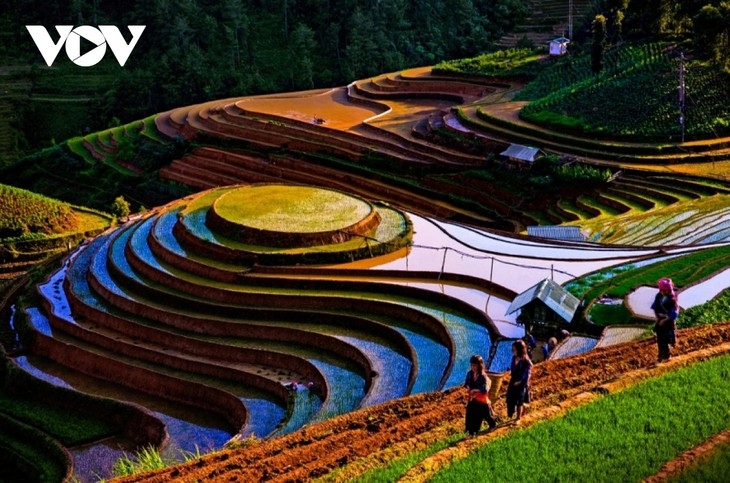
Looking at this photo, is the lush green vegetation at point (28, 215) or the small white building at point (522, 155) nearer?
the lush green vegetation at point (28, 215)

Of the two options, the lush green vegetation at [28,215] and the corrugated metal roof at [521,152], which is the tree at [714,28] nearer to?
the corrugated metal roof at [521,152]

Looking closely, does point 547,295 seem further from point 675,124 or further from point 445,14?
point 445,14

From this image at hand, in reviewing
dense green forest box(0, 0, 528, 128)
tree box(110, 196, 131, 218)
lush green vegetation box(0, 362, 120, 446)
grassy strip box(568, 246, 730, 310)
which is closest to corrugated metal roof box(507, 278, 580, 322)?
grassy strip box(568, 246, 730, 310)

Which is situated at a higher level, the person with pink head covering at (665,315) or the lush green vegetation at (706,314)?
the person with pink head covering at (665,315)

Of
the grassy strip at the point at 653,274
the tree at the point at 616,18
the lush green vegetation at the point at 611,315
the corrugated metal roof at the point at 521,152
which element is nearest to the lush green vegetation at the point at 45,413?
the lush green vegetation at the point at 611,315

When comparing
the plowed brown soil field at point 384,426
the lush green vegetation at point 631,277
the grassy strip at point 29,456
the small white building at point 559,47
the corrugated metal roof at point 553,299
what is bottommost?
the grassy strip at point 29,456

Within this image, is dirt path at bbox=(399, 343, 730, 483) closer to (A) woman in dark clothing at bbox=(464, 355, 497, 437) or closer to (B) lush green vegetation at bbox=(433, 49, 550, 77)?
(A) woman in dark clothing at bbox=(464, 355, 497, 437)

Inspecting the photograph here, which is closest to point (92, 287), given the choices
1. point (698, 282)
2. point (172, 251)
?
point (172, 251)
